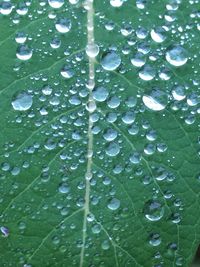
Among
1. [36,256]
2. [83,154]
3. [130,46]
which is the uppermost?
[130,46]

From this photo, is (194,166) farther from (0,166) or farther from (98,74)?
(0,166)

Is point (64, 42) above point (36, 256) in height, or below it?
above

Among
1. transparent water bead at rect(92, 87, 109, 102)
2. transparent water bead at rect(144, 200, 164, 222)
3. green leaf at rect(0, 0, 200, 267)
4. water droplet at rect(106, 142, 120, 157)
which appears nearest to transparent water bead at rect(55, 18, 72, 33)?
green leaf at rect(0, 0, 200, 267)

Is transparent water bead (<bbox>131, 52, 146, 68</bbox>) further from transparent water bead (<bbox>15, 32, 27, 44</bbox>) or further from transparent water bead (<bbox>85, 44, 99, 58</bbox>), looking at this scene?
transparent water bead (<bbox>15, 32, 27, 44</bbox>)

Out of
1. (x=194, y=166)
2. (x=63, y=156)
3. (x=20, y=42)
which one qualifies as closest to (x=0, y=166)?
(x=63, y=156)

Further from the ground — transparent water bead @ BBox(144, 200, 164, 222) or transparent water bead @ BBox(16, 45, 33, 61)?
transparent water bead @ BBox(16, 45, 33, 61)
